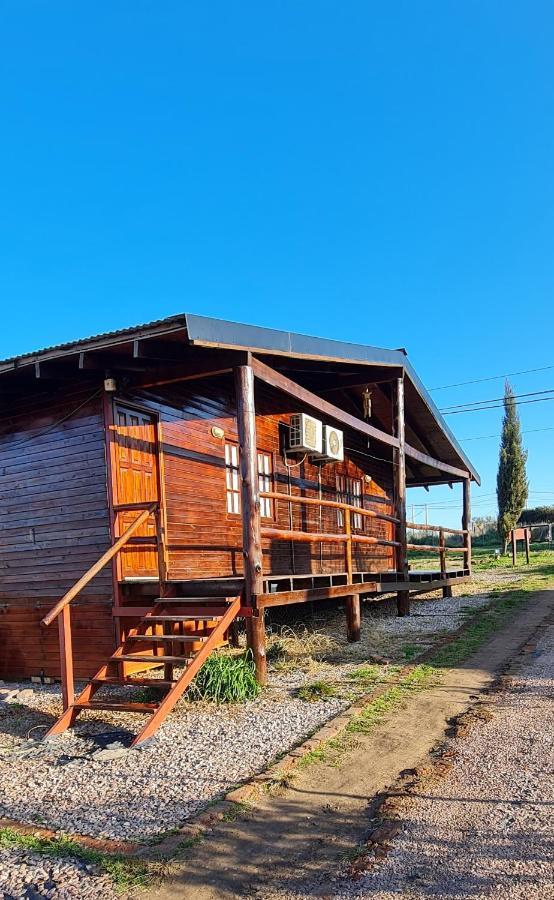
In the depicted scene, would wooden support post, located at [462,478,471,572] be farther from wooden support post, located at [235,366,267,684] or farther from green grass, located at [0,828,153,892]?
green grass, located at [0,828,153,892]

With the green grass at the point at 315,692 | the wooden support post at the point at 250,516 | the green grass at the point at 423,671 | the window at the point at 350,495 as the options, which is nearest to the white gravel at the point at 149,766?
the green grass at the point at 315,692

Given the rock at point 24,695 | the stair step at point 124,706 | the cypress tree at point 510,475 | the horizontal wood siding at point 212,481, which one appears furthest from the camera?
the cypress tree at point 510,475

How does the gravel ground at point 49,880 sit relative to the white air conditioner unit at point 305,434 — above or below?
below

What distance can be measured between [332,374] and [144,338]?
5.62 metres

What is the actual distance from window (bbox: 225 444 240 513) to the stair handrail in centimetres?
305

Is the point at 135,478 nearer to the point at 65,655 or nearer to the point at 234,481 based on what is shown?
the point at 234,481

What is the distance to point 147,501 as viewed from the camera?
8.46 metres

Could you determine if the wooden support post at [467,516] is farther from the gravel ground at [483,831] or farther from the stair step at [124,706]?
the stair step at [124,706]

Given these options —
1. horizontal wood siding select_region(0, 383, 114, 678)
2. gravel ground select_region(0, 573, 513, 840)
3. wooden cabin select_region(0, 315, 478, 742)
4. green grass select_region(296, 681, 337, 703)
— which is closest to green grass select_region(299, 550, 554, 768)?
gravel ground select_region(0, 573, 513, 840)

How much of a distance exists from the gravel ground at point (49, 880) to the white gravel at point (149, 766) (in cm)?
33

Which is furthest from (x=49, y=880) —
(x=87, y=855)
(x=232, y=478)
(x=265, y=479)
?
(x=265, y=479)

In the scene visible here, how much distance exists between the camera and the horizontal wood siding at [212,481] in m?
8.95

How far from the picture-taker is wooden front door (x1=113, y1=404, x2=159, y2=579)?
7.99m

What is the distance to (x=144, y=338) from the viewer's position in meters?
6.72
